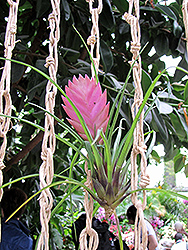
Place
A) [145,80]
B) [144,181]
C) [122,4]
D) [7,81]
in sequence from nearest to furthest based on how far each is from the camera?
1. [144,181]
2. [7,81]
3. [145,80]
4. [122,4]

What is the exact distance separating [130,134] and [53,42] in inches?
6.9

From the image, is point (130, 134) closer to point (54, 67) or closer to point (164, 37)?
point (54, 67)

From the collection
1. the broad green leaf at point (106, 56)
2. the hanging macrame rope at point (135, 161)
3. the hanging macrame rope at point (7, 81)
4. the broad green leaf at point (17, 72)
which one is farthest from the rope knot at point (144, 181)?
the broad green leaf at point (17, 72)

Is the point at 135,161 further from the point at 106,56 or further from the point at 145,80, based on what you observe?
the point at 106,56

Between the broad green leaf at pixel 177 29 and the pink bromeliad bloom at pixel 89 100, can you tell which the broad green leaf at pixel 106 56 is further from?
the pink bromeliad bloom at pixel 89 100

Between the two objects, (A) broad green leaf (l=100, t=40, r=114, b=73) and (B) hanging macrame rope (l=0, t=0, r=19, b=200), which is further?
(A) broad green leaf (l=100, t=40, r=114, b=73)

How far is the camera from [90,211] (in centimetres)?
29

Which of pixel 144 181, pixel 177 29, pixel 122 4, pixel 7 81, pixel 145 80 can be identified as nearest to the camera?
pixel 144 181

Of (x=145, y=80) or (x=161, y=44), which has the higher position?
(x=161, y=44)

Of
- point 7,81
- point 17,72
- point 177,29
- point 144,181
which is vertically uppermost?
point 177,29

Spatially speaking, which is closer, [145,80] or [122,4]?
[145,80]

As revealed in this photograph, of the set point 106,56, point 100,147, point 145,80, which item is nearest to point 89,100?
point 100,147

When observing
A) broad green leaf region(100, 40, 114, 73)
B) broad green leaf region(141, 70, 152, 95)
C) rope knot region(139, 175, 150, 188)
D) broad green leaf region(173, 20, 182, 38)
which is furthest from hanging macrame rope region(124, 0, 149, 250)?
broad green leaf region(173, 20, 182, 38)

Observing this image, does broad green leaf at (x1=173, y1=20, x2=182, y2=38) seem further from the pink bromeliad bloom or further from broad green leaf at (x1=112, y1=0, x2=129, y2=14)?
the pink bromeliad bloom
